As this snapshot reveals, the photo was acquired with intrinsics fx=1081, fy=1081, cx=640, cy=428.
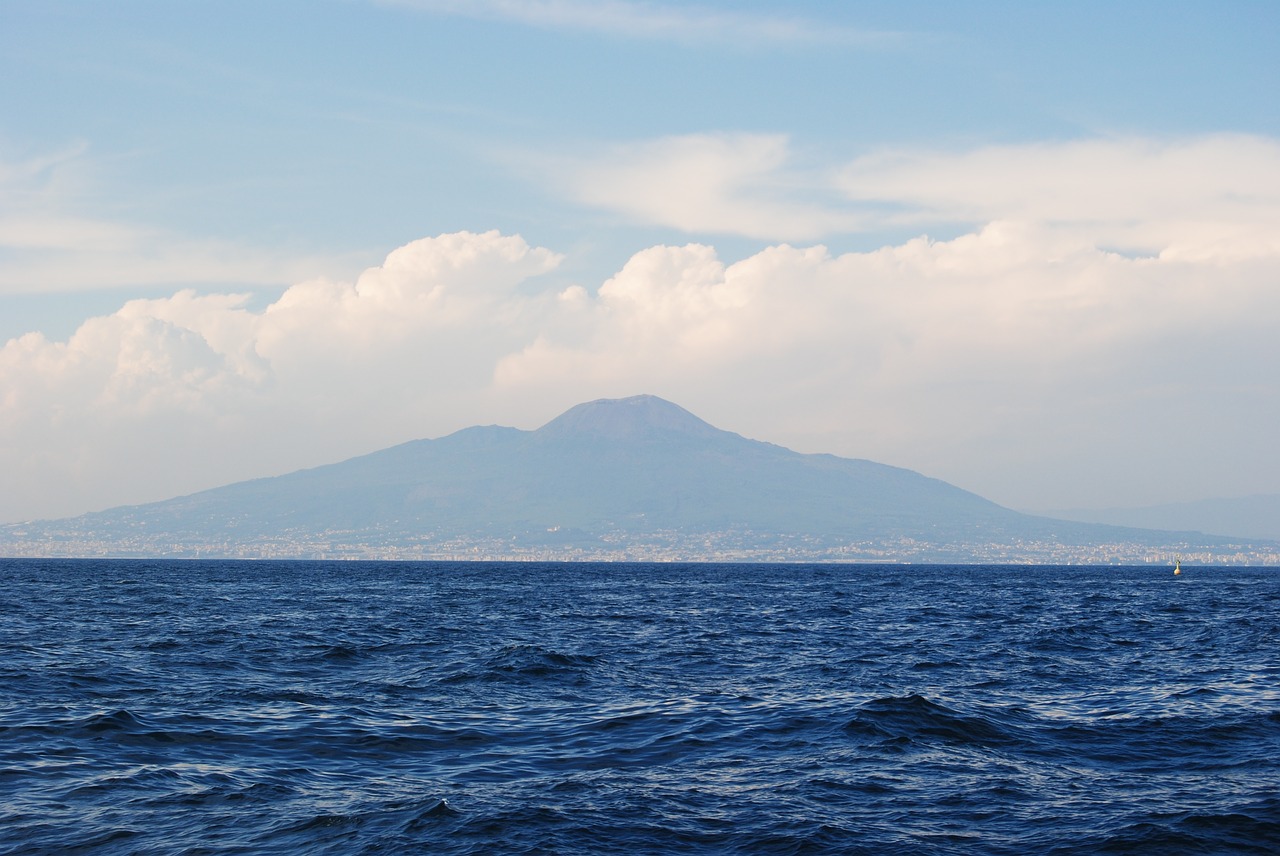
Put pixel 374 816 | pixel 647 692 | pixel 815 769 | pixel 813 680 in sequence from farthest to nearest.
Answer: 1. pixel 813 680
2. pixel 647 692
3. pixel 815 769
4. pixel 374 816

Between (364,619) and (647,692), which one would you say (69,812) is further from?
(364,619)

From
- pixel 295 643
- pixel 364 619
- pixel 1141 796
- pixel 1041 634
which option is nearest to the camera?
pixel 1141 796

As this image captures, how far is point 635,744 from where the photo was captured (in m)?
28.0

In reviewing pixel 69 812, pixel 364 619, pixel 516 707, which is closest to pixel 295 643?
pixel 364 619

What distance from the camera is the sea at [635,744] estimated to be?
2011cm

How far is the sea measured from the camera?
20.1 m

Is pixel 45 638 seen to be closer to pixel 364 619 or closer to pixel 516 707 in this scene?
pixel 364 619

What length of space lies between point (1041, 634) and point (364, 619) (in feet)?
138

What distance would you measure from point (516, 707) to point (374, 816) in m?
12.7

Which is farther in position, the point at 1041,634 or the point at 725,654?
the point at 1041,634

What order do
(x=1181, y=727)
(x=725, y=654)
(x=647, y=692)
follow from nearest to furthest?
(x=1181, y=727) → (x=647, y=692) → (x=725, y=654)

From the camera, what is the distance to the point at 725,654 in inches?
1902

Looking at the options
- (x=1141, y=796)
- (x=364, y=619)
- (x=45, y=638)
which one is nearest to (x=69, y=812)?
(x=1141, y=796)

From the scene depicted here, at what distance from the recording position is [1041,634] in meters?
60.0
